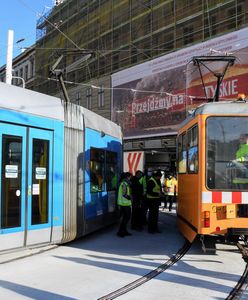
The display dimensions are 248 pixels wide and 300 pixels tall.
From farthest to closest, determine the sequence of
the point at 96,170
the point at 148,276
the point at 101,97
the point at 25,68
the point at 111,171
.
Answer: the point at 25,68 → the point at 101,97 → the point at 111,171 → the point at 96,170 → the point at 148,276

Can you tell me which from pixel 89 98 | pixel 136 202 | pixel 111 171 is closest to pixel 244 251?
pixel 136 202

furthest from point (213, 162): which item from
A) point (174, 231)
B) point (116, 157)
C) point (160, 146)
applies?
point (160, 146)

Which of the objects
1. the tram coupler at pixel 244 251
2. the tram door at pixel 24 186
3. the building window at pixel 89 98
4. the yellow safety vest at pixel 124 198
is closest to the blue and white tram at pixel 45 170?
the tram door at pixel 24 186

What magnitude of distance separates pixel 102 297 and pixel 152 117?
26.4m

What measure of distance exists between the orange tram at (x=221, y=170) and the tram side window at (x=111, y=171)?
4348mm

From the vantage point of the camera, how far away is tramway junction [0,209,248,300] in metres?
6.67

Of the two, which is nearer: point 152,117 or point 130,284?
point 130,284

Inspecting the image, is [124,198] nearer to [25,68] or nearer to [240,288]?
[240,288]

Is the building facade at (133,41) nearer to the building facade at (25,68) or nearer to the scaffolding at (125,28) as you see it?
the scaffolding at (125,28)

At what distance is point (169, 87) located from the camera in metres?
30.7

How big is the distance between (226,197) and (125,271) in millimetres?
2339

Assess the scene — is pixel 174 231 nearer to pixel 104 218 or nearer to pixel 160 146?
pixel 104 218

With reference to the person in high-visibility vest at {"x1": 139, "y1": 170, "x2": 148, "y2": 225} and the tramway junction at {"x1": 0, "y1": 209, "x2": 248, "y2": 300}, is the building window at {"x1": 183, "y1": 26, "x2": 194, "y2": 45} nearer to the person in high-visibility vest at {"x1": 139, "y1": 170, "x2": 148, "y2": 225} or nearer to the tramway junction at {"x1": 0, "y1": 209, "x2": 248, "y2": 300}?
the person in high-visibility vest at {"x1": 139, "y1": 170, "x2": 148, "y2": 225}

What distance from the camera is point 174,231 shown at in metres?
13.7
